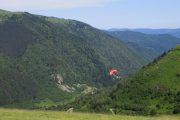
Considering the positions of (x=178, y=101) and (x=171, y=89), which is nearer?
(x=178, y=101)

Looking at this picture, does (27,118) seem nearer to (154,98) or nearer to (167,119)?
(167,119)

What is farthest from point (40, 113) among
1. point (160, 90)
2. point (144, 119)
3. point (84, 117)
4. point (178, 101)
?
point (160, 90)

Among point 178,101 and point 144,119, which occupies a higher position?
point 144,119

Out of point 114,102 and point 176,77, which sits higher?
point 176,77

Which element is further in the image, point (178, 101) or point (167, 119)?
point (178, 101)

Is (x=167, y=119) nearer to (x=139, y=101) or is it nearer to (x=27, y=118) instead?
(x=27, y=118)

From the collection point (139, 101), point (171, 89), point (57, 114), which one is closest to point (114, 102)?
point (139, 101)

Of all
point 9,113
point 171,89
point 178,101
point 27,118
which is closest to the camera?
point 27,118

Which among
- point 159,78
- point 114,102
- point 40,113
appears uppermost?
point 40,113

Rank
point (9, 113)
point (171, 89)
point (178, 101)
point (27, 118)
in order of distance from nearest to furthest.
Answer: point (27, 118)
point (9, 113)
point (178, 101)
point (171, 89)
